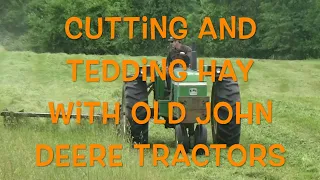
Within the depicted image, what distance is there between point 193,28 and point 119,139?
40029 mm

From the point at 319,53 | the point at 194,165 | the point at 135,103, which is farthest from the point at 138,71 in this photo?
the point at 319,53

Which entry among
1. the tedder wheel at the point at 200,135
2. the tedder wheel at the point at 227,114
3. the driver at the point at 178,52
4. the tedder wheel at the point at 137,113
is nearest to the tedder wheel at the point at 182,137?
the tedder wheel at the point at 200,135

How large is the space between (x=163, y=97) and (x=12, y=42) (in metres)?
50.8

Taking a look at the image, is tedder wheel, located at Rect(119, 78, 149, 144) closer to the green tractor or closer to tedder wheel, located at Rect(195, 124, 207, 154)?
the green tractor

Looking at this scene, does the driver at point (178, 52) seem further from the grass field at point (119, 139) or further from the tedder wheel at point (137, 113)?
the grass field at point (119, 139)

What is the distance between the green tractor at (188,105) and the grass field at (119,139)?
1.28 ft

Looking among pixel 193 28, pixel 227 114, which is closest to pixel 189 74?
pixel 227 114

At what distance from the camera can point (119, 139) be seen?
902 centimetres

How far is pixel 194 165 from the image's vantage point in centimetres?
817

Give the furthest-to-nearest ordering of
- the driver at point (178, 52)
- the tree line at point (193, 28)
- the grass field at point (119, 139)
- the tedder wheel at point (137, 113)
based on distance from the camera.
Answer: the tree line at point (193, 28) → the driver at point (178, 52) → the tedder wheel at point (137, 113) → the grass field at point (119, 139)

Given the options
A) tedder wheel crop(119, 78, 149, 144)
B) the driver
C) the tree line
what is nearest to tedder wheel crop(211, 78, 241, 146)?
the driver

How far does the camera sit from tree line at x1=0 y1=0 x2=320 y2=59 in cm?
4350

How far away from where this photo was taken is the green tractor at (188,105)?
28.7ft

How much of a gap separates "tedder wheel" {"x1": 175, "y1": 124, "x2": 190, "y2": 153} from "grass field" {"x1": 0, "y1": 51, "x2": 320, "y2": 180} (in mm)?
402
